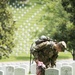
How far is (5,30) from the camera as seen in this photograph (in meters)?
29.9

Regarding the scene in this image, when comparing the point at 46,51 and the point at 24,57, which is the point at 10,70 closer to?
the point at 46,51

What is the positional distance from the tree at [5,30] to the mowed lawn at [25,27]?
129 centimetres

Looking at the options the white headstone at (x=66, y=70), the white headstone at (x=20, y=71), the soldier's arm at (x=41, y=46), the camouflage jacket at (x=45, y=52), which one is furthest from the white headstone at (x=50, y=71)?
the white headstone at (x=20, y=71)

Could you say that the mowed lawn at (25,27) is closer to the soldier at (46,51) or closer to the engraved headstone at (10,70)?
the engraved headstone at (10,70)

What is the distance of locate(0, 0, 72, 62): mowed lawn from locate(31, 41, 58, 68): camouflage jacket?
50.5 feet

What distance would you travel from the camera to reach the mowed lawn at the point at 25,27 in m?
38.0

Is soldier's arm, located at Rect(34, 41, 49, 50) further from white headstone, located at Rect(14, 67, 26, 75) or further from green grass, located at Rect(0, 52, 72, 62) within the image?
green grass, located at Rect(0, 52, 72, 62)

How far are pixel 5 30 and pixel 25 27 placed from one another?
20522 mm

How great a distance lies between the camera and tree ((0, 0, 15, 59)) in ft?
94.3

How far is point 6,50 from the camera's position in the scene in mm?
28766

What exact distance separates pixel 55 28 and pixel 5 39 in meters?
4.52

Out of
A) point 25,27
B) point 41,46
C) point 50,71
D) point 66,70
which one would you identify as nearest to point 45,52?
point 41,46

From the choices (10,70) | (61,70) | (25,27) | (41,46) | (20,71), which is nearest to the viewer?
(41,46)

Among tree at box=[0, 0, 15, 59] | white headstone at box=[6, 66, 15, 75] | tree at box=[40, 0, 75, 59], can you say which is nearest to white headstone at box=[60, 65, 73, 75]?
white headstone at box=[6, 66, 15, 75]
